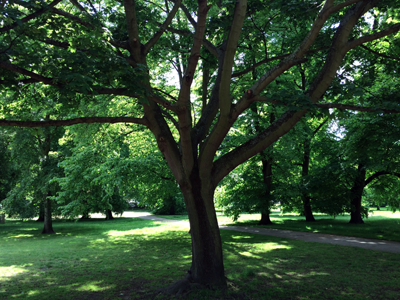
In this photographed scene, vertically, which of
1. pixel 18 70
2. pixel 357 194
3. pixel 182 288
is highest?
pixel 18 70

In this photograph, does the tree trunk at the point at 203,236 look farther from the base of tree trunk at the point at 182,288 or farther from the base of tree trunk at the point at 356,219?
the base of tree trunk at the point at 356,219

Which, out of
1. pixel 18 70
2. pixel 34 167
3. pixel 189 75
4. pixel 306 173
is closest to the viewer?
pixel 18 70

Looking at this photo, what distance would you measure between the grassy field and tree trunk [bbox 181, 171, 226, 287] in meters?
0.41

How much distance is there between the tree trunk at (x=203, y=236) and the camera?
245 inches

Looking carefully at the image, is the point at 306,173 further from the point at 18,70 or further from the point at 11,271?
the point at 18,70

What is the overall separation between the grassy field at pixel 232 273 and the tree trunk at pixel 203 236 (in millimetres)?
409

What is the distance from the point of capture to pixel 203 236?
20.7 feet

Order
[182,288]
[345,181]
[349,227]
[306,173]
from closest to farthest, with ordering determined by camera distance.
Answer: [182,288], [349,227], [345,181], [306,173]

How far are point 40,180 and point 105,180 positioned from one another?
29.5 feet

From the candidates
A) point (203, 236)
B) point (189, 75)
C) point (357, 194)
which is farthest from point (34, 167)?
point (357, 194)

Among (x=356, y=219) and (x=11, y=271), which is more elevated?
(x=356, y=219)

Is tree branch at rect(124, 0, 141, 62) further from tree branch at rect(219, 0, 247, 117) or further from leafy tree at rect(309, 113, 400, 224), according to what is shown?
leafy tree at rect(309, 113, 400, 224)

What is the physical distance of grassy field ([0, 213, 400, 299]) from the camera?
6.07m

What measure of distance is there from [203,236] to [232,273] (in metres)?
1.94
